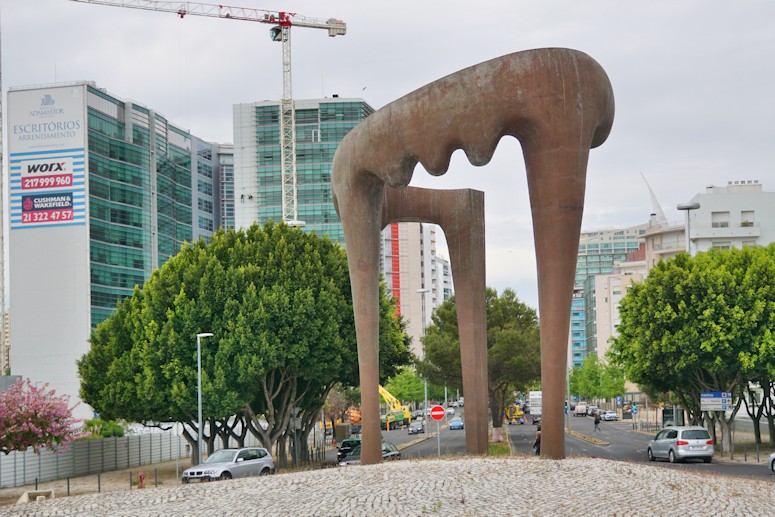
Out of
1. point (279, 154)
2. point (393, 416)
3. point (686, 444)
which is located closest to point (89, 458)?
point (686, 444)

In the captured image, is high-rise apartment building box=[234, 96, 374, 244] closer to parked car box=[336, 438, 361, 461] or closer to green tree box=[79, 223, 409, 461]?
green tree box=[79, 223, 409, 461]

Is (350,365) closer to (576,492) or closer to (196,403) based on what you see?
(196,403)

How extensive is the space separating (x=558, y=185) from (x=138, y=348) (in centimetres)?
2618

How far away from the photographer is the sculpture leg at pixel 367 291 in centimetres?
2947

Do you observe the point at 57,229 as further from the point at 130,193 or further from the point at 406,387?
the point at 406,387

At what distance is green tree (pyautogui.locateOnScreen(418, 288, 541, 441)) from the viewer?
6203 centimetres

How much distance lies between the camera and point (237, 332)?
41438mm

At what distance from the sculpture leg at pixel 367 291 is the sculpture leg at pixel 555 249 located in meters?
6.85

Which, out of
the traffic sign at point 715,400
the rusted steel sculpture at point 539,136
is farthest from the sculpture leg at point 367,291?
the traffic sign at point 715,400

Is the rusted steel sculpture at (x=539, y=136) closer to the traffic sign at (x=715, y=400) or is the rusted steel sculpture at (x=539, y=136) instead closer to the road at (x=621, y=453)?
the road at (x=621, y=453)

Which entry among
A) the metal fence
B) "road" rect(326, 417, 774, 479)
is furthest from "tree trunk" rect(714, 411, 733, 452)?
the metal fence

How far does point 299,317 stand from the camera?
42062mm

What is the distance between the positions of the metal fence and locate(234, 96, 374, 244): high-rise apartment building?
82.4m

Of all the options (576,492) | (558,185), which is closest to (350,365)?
(558,185)
